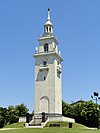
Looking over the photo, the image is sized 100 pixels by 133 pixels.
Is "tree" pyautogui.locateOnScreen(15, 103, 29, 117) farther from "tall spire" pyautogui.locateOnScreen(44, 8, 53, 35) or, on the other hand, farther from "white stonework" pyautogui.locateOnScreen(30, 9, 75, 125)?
"tall spire" pyautogui.locateOnScreen(44, 8, 53, 35)

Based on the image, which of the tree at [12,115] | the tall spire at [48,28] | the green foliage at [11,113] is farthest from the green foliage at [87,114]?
the tall spire at [48,28]

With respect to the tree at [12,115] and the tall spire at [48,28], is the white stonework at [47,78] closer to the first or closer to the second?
the tall spire at [48,28]

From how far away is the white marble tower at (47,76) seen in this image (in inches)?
2532

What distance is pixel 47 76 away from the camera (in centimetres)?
6594

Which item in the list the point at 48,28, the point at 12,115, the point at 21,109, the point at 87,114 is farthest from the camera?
the point at 21,109

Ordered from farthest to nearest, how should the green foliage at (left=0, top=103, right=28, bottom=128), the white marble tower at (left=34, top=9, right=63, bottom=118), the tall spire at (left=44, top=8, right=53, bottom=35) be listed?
the green foliage at (left=0, top=103, right=28, bottom=128), the tall spire at (left=44, top=8, right=53, bottom=35), the white marble tower at (left=34, top=9, right=63, bottom=118)

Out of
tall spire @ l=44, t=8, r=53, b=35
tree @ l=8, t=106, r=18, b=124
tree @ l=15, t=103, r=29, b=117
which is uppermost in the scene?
tall spire @ l=44, t=8, r=53, b=35

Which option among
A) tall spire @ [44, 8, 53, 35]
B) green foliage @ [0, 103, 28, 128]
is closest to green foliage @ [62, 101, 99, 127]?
green foliage @ [0, 103, 28, 128]

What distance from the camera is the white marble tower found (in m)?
64.3

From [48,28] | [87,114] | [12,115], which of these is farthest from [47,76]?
[12,115]

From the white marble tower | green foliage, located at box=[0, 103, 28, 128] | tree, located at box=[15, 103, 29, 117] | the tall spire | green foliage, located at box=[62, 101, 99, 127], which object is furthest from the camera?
tree, located at box=[15, 103, 29, 117]

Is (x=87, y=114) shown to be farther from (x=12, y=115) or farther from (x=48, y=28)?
(x=48, y=28)

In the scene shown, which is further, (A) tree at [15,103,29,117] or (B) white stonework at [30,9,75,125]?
(A) tree at [15,103,29,117]

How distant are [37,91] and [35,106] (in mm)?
3151
